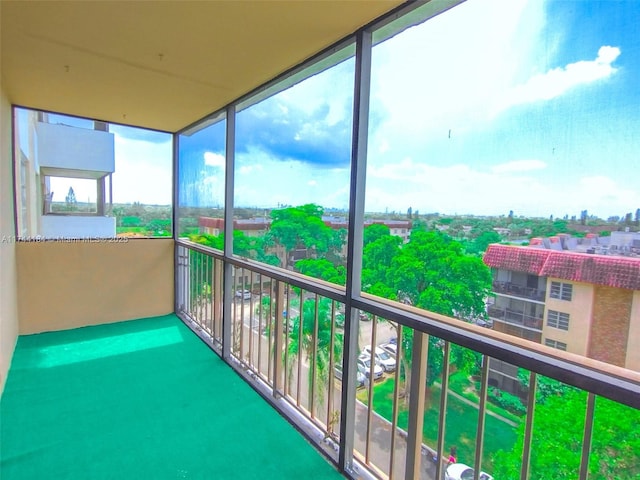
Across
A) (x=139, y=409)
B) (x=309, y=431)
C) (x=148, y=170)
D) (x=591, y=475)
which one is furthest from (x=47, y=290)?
(x=591, y=475)

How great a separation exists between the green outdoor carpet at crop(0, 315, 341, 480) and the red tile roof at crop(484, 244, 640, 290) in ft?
4.60

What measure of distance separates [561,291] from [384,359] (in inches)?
37.5

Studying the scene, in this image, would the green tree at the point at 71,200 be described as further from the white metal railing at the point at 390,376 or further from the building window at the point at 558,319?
the building window at the point at 558,319

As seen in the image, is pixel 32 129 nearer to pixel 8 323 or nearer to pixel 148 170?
pixel 148 170

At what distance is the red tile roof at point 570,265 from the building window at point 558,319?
4.3 inches

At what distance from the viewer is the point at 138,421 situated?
81.5 inches

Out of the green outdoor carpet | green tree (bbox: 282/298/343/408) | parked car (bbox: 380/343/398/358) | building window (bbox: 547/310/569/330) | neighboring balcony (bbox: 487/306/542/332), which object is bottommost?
the green outdoor carpet

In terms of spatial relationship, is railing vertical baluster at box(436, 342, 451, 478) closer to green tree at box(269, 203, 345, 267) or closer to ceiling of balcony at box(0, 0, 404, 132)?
green tree at box(269, 203, 345, 267)

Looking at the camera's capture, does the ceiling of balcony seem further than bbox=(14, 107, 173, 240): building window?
No

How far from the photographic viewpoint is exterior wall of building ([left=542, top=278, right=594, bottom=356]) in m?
0.92

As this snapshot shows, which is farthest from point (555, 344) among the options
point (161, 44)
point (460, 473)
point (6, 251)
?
point (6, 251)

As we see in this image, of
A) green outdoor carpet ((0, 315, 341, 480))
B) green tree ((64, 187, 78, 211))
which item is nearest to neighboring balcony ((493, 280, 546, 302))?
green outdoor carpet ((0, 315, 341, 480))

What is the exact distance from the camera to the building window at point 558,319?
976mm

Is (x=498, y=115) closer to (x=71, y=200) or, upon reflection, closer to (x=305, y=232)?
(x=305, y=232)
